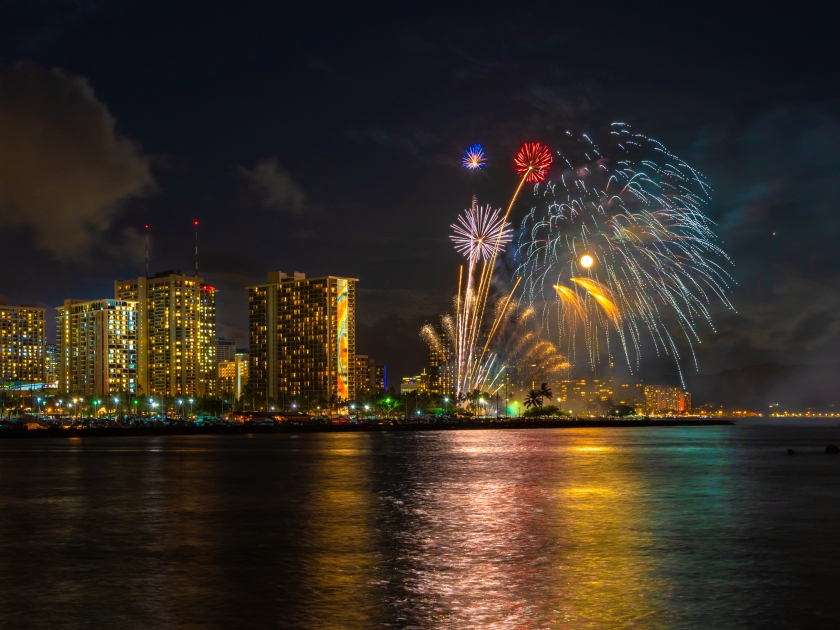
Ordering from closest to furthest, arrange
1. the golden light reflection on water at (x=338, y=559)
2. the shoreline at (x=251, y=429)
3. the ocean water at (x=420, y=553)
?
the golden light reflection on water at (x=338, y=559) < the ocean water at (x=420, y=553) < the shoreline at (x=251, y=429)

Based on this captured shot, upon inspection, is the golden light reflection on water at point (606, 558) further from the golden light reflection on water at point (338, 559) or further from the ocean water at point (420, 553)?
the golden light reflection on water at point (338, 559)

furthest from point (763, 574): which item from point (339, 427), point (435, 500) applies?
point (339, 427)

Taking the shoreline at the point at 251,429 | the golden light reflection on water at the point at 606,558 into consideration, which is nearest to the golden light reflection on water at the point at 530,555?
the golden light reflection on water at the point at 606,558

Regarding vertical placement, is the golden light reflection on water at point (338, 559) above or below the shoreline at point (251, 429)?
above

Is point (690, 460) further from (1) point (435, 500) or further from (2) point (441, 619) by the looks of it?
(2) point (441, 619)

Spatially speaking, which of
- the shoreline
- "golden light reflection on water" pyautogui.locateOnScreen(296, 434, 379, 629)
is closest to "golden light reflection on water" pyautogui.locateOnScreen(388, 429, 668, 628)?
"golden light reflection on water" pyautogui.locateOnScreen(296, 434, 379, 629)

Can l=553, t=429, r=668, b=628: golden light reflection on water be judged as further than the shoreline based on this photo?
No

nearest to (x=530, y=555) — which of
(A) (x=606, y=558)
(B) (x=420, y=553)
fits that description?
(A) (x=606, y=558)

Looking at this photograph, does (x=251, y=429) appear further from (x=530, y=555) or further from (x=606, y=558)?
(x=606, y=558)

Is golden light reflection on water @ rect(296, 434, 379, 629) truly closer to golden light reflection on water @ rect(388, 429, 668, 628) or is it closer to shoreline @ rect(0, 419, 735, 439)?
golden light reflection on water @ rect(388, 429, 668, 628)
